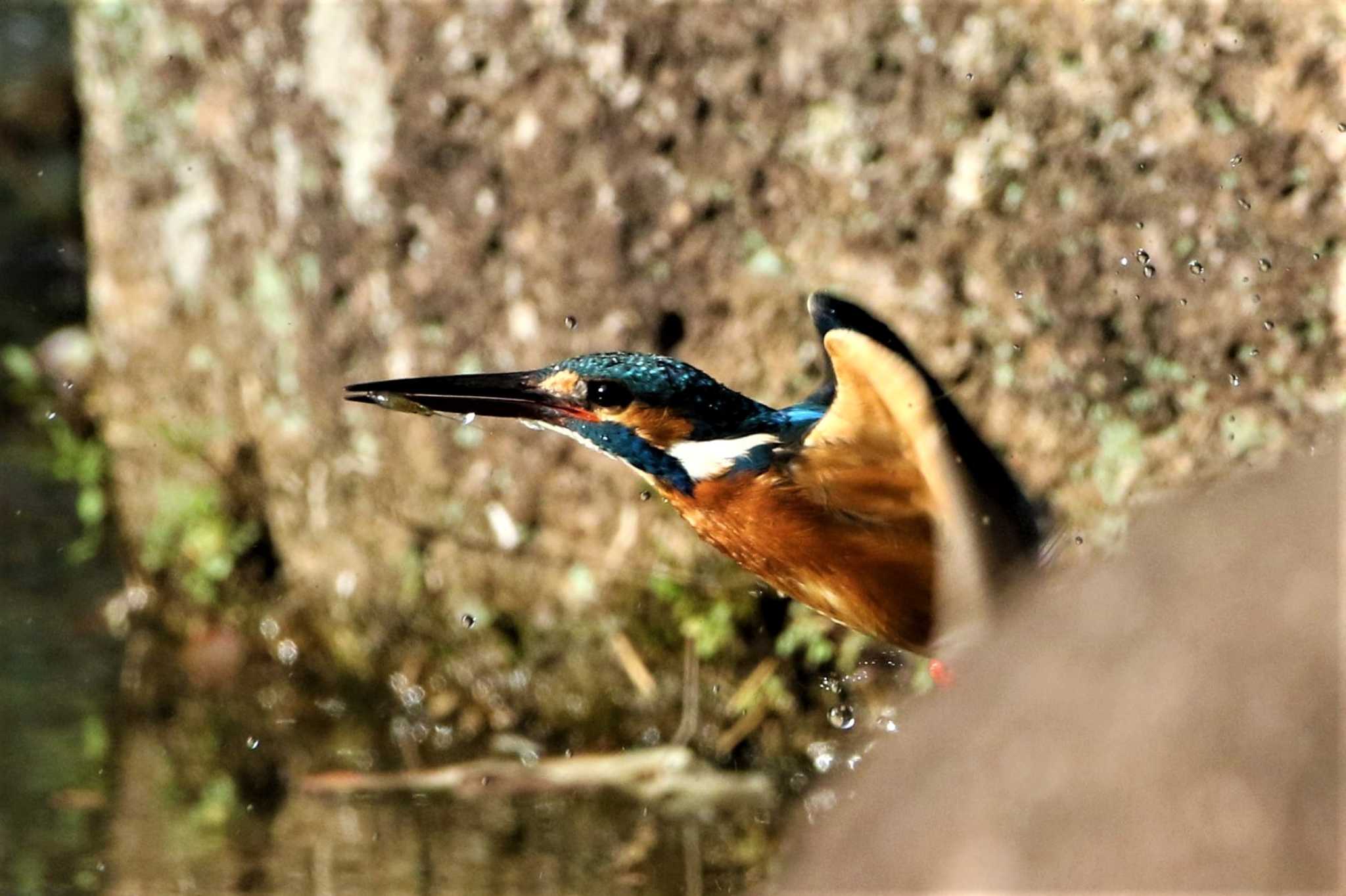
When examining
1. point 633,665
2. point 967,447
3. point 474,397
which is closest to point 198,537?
point 633,665

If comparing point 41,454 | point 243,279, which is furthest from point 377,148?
point 41,454

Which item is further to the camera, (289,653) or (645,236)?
(289,653)

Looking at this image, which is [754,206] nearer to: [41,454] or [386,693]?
[386,693]

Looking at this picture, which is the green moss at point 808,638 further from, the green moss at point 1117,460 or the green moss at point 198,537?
the green moss at point 198,537

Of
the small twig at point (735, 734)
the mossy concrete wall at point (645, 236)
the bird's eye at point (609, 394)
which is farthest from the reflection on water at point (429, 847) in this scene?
the bird's eye at point (609, 394)

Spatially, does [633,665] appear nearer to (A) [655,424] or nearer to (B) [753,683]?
(B) [753,683]
